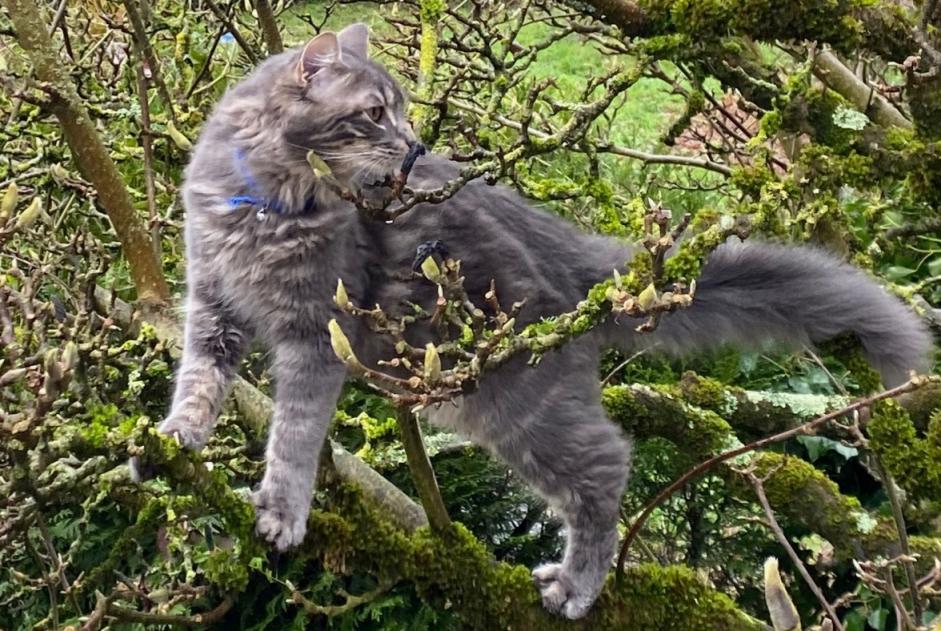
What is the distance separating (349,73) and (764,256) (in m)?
1.05

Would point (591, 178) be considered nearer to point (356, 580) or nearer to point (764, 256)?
point (764, 256)

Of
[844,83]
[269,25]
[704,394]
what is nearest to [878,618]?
[704,394]

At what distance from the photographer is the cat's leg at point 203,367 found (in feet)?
6.63

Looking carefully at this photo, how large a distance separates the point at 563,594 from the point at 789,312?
2.66ft

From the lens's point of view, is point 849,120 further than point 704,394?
No

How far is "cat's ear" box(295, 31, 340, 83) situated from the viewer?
6.95 feet

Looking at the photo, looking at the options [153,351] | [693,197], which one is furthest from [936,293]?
[153,351]

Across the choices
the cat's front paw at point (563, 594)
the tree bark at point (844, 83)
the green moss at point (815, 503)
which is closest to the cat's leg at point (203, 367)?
the cat's front paw at point (563, 594)

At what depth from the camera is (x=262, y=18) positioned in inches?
101

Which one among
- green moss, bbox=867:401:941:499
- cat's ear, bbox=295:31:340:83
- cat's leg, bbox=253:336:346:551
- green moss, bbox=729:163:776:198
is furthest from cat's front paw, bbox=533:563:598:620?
cat's ear, bbox=295:31:340:83

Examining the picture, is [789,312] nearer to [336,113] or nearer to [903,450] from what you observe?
[903,450]

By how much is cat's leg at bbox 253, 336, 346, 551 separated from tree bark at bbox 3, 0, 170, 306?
387mm

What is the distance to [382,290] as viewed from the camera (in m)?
2.20

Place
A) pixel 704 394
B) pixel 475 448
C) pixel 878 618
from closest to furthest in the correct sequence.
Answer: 1. pixel 704 394
2. pixel 878 618
3. pixel 475 448
